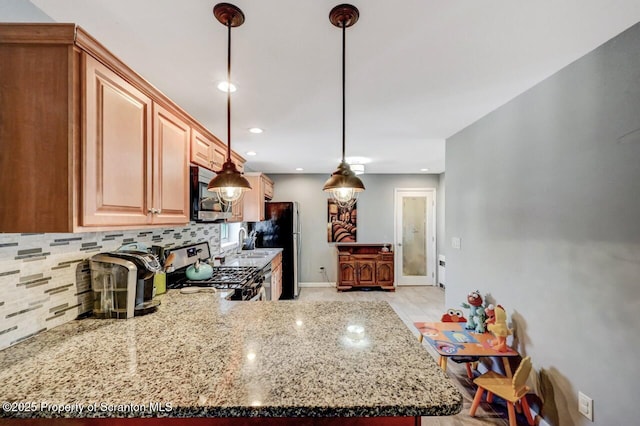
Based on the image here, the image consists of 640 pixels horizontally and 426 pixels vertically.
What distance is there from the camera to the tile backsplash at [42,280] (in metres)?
1.09

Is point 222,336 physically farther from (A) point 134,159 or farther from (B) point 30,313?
(A) point 134,159

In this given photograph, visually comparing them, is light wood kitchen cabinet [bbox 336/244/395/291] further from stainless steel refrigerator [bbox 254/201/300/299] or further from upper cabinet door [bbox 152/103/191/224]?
upper cabinet door [bbox 152/103/191/224]

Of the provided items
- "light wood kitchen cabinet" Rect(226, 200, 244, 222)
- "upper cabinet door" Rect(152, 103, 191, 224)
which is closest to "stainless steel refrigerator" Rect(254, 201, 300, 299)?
"light wood kitchen cabinet" Rect(226, 200, 244, 222)

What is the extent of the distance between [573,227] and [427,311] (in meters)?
3.05

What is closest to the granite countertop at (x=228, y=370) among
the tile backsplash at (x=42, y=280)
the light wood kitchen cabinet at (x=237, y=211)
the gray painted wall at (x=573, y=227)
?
the tile backsplash at (x=42, y=280)

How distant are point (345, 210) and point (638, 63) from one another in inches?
181

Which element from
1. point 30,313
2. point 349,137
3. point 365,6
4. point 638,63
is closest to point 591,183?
point 638,63

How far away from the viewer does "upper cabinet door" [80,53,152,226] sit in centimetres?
108

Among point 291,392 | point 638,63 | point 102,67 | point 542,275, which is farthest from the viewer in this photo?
point 542,275

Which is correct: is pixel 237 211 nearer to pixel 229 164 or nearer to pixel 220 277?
pixel 220 277

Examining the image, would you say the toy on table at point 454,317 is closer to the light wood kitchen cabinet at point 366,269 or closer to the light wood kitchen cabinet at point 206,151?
the light wood kitchen cabinet at point 206,151

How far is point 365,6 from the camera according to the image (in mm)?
1203

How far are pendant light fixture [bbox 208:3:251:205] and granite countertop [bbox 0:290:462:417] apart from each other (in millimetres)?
648

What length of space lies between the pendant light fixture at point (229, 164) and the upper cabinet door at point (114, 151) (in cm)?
36
